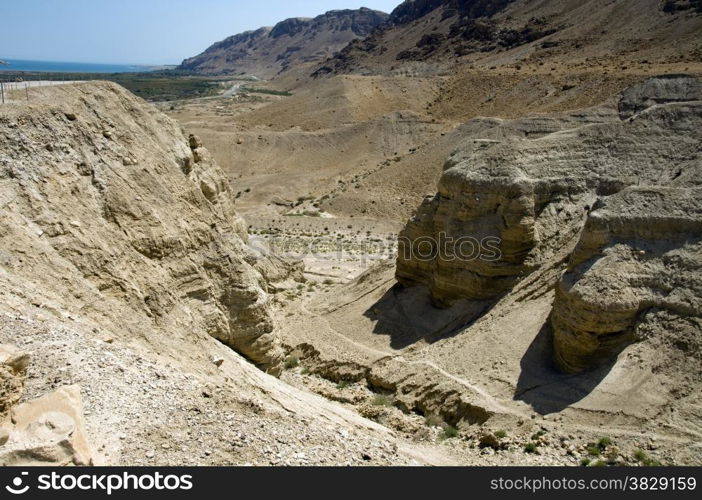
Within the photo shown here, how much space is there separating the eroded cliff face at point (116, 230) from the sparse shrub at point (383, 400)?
8.15 ft

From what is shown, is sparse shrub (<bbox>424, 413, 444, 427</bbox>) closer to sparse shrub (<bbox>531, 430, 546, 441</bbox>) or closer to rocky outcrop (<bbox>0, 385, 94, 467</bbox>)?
sparse shrub (<bbox>531, 430, 546, 441</bbox>)

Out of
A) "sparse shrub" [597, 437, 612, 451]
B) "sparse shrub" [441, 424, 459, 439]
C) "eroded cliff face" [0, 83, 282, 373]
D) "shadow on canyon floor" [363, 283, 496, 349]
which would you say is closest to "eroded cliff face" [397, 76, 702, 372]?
"shadow on canyon floor" [363, 283, 496, 349]

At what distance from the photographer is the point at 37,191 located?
10094mm

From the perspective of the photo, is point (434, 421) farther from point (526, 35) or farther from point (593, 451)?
point (526, 35)

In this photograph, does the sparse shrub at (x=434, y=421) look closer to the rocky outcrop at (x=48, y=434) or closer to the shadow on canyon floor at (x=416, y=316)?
the shadow on canyon floor at (x=416, y=316)

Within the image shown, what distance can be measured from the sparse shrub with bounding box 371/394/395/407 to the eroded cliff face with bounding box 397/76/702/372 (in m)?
3.86

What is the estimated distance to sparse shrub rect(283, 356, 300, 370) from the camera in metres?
17.1

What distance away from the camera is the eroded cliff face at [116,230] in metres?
9.38

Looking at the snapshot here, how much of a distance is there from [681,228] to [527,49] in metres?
71.5

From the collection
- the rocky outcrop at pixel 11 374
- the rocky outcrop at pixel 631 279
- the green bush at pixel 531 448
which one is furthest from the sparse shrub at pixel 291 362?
the rocky outcrop at pixel 11 374

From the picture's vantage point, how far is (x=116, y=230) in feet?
35.6

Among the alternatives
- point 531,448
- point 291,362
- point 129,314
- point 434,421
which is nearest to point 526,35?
point 291,362

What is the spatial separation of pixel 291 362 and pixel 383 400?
143 inches

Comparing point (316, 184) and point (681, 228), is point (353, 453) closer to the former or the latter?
point (681, 228)
